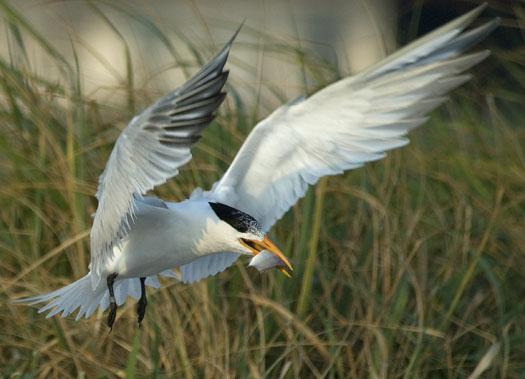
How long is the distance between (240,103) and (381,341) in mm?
1406

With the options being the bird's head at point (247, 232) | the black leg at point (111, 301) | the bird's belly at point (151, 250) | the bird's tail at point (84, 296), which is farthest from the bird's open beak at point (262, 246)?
the bird's tail at point (84, 296)

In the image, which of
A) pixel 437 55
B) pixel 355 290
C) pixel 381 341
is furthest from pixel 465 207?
pixel 437 55

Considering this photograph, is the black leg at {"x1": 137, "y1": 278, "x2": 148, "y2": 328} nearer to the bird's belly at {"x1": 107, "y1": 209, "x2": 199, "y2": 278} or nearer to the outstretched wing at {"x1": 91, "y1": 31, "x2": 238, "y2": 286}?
the bird's belly at {"x1": 107, "y1": 209, "x2": 199, "y2": 278}

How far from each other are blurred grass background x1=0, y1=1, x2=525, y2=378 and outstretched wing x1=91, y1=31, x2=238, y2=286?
55 cm

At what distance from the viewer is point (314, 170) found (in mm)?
3553

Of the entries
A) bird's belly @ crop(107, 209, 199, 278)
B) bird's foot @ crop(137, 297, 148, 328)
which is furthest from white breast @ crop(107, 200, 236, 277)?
bird's foot @ crop(137, 297, 148, 328)

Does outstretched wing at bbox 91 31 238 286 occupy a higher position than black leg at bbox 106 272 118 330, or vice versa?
outstretched wing at bbox 91 31 238 286

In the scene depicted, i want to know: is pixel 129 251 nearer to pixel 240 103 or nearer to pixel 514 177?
pixel 240 103

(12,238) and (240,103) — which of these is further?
(240,103)

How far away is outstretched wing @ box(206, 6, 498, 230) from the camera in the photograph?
326 centimetres

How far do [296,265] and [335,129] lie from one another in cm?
57

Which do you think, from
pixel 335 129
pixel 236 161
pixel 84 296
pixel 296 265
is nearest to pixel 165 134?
pixel 236 161

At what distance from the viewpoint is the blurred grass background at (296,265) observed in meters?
3.68

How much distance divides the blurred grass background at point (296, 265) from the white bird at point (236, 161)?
0.55 ft
